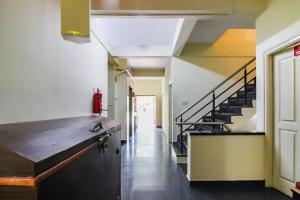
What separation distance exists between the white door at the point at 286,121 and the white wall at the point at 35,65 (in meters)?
2.92

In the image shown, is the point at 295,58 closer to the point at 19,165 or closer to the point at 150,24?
the point at 150,24

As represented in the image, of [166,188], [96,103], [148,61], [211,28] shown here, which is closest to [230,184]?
[166,188]

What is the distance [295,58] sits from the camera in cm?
→ 326

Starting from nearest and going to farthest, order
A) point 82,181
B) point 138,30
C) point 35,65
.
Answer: point 82,181, point 35,65, point 138,30

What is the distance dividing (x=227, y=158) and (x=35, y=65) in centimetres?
302

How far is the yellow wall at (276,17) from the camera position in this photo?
3070mm

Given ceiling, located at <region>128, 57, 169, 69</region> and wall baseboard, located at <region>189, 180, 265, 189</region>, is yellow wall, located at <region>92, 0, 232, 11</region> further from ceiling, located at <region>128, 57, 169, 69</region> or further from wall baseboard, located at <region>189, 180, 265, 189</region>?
ceiling, located at <region>128, 57, 169, 69</region>

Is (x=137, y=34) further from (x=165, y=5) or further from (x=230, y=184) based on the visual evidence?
(x=230, y=184)

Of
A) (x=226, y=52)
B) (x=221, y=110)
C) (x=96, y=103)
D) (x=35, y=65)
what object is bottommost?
(x=221, y=110)

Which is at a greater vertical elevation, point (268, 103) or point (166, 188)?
point (268, 103)

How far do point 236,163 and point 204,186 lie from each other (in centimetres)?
62

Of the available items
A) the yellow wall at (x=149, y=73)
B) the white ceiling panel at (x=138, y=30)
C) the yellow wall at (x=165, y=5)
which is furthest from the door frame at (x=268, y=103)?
the yellow wall at (x=149, y=73)

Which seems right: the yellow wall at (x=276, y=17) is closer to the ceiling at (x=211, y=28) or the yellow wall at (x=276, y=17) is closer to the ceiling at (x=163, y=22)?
the ceiling at (x=163, y=22)

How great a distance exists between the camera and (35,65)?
2258mm
